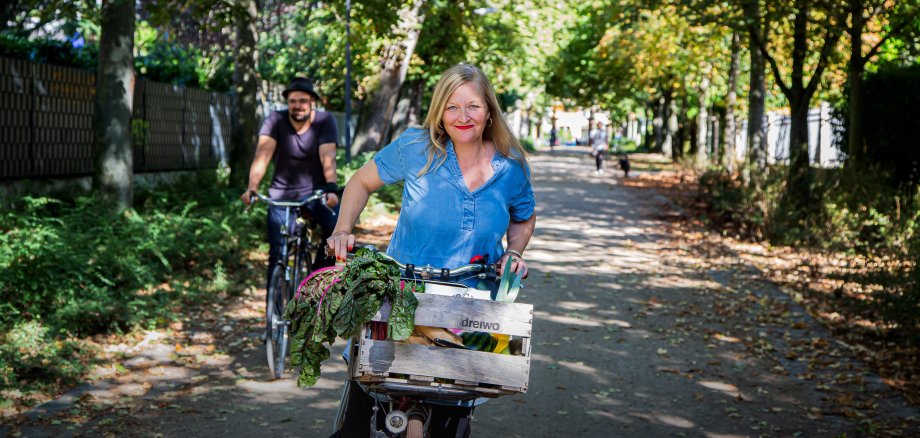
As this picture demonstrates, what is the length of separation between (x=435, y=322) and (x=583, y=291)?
793cm

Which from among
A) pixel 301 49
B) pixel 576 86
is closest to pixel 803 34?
pixel 301 49

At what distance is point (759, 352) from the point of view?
26.7 ft

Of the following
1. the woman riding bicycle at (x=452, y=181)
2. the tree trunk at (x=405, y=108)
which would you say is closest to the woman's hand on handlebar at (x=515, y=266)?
the woman riding bicycle at (x=452, y=181)

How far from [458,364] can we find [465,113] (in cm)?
100

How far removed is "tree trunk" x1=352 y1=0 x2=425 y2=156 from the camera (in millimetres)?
20000

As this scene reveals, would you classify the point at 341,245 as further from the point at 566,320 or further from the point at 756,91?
the point at 756,91

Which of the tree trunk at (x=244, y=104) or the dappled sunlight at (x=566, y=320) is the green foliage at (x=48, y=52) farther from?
the dappled sunlight at (x=566, y=320)

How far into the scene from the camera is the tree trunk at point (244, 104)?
1552 cm

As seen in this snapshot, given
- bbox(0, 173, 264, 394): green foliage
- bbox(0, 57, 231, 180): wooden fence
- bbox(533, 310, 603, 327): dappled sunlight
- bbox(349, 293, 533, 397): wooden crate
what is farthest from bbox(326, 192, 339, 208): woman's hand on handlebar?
bbox(0, 57, 231, 180): wooden fence

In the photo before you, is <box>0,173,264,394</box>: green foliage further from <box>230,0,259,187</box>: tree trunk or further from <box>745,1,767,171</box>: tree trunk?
<box>745,1,767,171</box>: tree trunk

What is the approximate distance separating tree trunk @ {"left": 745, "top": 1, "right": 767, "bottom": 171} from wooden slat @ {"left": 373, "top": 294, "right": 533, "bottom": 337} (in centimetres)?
1369

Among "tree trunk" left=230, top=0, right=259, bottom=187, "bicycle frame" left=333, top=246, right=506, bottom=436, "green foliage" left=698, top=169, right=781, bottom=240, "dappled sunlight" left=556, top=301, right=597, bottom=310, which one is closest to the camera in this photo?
"bicycle frame" left=333, top=246, right=506, bottom=436

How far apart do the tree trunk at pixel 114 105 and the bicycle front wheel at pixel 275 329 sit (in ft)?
15.3

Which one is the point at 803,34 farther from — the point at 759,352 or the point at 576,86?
the point at 576,86
